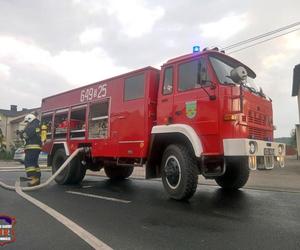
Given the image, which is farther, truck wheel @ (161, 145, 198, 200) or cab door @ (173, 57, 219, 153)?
truck wheel @ (161, 145, 198, 200)

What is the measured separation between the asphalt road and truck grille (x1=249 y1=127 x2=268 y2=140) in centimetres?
128

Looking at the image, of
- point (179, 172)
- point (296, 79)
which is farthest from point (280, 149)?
point (296, 79)

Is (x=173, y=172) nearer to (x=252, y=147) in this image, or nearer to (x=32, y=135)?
(x=252, y=147)

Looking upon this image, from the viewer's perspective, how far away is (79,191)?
30.7ft

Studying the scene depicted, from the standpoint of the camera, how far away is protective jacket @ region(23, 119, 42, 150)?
33.3 feet

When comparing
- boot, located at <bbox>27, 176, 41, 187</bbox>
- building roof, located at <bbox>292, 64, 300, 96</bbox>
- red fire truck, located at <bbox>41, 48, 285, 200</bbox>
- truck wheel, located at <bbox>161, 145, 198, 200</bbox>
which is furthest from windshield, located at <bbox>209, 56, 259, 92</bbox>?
building roof, located at <bbox>292, 64, 300, 96</bbox>

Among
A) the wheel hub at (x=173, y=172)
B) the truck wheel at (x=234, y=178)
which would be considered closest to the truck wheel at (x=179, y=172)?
the wheel hub at (x=173, y=172)

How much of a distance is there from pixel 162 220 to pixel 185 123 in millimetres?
2330

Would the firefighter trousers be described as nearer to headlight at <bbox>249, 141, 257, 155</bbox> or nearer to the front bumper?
the front bumper

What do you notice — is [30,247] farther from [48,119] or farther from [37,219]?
[48,119]

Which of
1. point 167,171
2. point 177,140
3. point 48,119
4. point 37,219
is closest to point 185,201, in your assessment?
point 167,171

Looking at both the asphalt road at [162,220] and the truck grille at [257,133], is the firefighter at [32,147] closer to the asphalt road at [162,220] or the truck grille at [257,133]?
the asphalt road at [162,220]

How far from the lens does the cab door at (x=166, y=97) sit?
26.0 feet

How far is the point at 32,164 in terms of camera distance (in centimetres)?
1005
